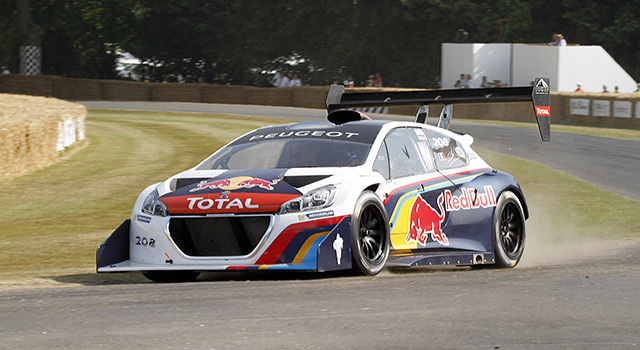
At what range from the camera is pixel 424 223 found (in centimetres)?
816

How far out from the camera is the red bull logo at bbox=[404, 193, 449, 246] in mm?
8000

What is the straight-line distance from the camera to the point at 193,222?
7.16 meters

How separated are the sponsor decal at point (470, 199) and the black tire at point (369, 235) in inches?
45.8

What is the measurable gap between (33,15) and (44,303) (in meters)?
50.1

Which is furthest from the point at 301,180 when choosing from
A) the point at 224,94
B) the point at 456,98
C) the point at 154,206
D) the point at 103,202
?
the point at 224,94

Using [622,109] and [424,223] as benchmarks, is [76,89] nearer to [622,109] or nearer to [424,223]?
[622,109]

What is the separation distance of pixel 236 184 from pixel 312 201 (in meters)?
0.62

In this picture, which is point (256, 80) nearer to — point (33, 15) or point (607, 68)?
point (33, 15)

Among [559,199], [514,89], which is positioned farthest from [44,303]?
[559,199]

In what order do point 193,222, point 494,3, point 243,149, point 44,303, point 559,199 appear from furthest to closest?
1. point 494,3
2. point 559,199
3. point 243,149
4. point 193,222
5. point 44,303

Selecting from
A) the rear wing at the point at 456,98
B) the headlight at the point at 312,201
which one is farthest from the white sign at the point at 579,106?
the headlight at the point at 312,201

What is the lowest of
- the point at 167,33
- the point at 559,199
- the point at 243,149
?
the point at 559,199

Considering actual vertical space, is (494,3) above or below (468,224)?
above

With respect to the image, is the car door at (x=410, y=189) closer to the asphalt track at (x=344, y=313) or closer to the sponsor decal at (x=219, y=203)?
the asphalt track at (x=344, y=313)
